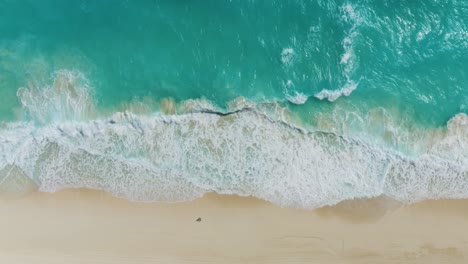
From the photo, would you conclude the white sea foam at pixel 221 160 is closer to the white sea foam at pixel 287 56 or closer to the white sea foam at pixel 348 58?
the white sea foam at pixel 348 58

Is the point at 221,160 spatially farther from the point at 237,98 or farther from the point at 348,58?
the point at 348,58

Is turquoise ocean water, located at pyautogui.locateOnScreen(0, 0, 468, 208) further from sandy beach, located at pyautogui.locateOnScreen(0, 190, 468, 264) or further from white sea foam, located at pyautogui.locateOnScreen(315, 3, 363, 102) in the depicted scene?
sandy beach, located at pyautogui.locateOnScreen(0, 190, 468, 264)

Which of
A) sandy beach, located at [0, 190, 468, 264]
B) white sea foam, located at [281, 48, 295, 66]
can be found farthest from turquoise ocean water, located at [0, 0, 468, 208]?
sandy beach, located at [0, 190, 468, 264]

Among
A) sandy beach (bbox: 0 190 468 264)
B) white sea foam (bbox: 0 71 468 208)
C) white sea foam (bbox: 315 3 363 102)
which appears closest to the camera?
sandy beach (bbox: 0 190 468 264)

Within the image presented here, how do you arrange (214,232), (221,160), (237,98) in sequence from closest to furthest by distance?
(214,232), (221,160), (237,98)

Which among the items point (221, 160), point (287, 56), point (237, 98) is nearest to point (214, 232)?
point (221, 160)

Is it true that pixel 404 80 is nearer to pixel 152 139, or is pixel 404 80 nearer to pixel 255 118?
pixel 255 118

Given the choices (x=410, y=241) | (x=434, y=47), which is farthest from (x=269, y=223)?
(x=434, y=47)
